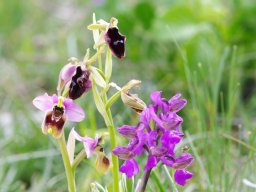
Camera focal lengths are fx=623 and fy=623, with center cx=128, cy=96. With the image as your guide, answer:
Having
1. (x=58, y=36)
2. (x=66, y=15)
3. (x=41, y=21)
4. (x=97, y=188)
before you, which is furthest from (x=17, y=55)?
(x=97, y=188)

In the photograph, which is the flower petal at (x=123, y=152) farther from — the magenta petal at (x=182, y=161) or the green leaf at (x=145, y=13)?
the green leaf at (x=145, y=13)

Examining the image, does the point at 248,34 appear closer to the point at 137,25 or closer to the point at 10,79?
the point at 137,25

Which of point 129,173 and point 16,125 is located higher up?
point 16,125

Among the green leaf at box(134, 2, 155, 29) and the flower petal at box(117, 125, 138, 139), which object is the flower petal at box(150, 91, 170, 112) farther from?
the green leaf at box(134, 2, 155, 29)

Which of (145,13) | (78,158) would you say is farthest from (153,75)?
(78,158)

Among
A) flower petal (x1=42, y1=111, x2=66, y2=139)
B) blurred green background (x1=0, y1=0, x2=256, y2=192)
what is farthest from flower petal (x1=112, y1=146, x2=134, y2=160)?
blurred green background (x1=0, y1=0, x2=256, y2=192)

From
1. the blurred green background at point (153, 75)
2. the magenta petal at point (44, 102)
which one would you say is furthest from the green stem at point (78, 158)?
the blurred green background at point (153, 75)

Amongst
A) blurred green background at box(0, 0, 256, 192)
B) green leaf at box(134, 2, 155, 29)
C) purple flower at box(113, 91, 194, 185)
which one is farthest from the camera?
green leaf at box(134, 2, 155, 29)
